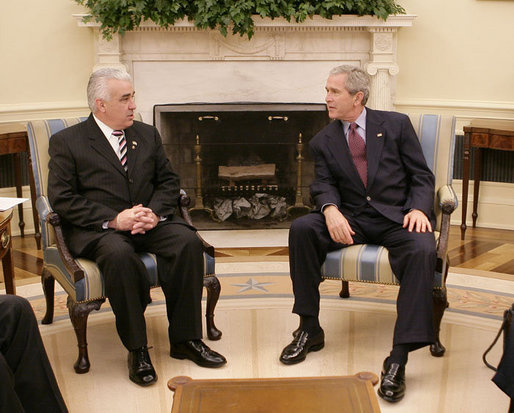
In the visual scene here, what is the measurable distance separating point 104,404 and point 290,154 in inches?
125

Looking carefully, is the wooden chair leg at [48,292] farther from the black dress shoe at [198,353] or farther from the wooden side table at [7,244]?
the black dress shoe at [198,353]

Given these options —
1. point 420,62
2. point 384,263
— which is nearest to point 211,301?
point 384,263

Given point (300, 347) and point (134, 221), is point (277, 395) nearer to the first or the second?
point (300, 347)

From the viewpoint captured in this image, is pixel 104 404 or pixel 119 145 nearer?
pixel 104 404

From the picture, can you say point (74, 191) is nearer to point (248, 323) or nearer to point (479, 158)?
point (248, 323)

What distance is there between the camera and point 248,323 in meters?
3.88

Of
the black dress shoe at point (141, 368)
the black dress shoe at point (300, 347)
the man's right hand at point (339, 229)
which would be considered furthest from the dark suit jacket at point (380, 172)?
the black dress shoe at point (141, 368)

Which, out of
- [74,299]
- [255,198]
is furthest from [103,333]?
[255,198]

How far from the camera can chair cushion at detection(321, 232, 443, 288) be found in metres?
3.36

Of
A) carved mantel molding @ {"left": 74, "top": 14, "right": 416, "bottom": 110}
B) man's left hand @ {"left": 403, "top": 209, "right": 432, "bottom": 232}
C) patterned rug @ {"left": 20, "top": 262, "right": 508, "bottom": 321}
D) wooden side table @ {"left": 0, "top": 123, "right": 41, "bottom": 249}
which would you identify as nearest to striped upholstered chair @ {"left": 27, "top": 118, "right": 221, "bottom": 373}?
→ patterned rug @ {"left": 20, "top": 262, "right": 508, "bottom": 321}

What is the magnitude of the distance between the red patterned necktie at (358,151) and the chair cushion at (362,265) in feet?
1.22

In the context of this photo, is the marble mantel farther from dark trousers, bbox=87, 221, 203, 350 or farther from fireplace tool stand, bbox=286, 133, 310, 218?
dark trousers, bbox=87, 221, 203, 350

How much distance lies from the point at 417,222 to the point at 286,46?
105 inches

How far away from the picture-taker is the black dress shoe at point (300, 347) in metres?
3.40
